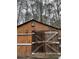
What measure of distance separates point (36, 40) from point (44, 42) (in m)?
0.15

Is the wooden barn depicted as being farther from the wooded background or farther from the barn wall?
the wooded background

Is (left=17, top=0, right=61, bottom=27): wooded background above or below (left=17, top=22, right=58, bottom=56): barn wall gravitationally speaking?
above

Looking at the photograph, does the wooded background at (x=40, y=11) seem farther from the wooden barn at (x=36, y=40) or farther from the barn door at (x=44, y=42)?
the barn door at (x=44, y=42)

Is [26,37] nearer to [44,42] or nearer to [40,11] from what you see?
[44,42]

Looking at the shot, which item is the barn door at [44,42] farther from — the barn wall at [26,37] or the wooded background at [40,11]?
A: the wooded background at [40,11]

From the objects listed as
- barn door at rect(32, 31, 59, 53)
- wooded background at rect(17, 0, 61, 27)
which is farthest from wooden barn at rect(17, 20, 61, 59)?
wooded background at rect(17, 0, 61, 27)

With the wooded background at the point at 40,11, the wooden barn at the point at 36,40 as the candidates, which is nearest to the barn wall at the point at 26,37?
the wooden barn at the point at 36,40

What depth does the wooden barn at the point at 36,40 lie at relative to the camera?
9.47 feet

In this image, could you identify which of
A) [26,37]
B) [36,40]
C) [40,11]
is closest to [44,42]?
Result: [36,40]

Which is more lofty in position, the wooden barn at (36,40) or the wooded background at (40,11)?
the wooded background at (40,11)

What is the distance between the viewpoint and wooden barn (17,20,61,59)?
2887 mm
